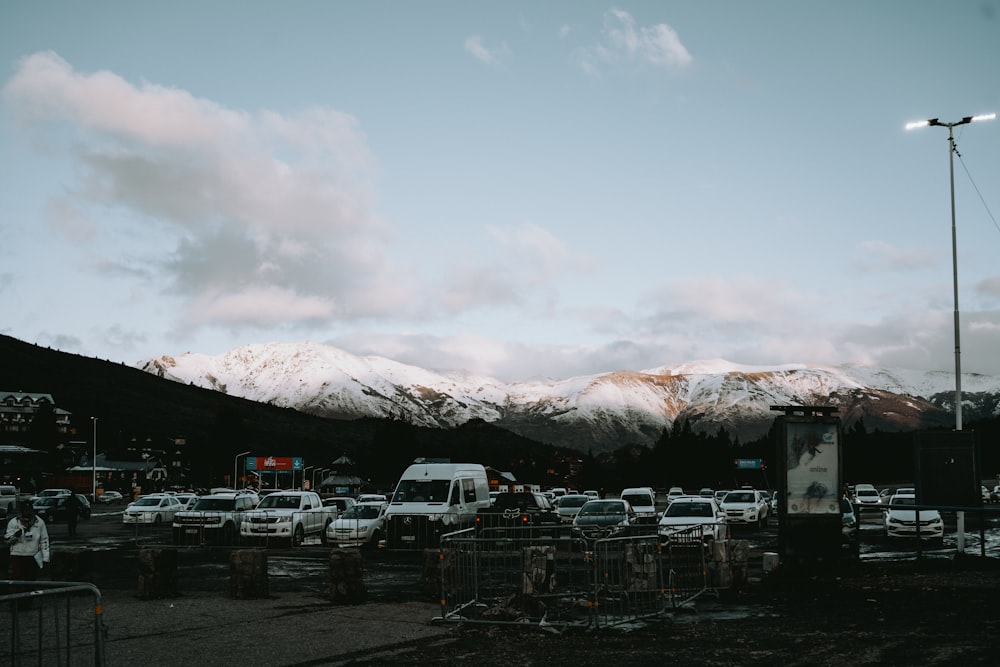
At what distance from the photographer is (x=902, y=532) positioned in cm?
3091

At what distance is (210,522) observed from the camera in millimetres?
Answer: 31391

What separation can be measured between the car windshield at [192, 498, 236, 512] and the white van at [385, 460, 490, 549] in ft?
28.6

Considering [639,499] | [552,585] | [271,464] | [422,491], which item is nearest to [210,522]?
[422,491]

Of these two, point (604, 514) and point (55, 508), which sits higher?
point (604, 514)

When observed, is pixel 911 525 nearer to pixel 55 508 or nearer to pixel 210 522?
pixel 210 522

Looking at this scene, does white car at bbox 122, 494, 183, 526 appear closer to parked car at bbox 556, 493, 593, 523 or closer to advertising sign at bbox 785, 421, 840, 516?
parked car at bbox 556, 493, 593, 523

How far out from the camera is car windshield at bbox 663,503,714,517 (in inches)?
1086

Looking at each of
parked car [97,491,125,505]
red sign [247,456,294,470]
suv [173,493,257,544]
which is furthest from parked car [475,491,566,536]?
red sign [247,456,294,470]

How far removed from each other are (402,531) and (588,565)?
13.4 metres

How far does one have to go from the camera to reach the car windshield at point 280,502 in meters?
31.4

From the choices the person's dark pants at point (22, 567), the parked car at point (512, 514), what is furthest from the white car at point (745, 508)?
the person's dark pants at point (22, 567)

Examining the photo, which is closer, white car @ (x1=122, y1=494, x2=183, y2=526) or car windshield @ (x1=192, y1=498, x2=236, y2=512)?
car windshield @ (x1=192, y1=498, x2=236, y2=512)

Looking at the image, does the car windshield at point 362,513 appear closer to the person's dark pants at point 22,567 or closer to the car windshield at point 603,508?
the car windshield at point 603,508

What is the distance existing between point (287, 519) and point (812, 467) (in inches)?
668
